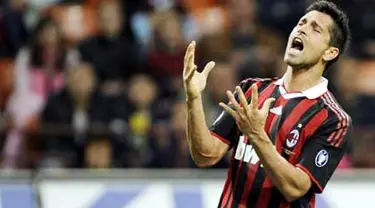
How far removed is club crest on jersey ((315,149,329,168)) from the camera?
5059mm

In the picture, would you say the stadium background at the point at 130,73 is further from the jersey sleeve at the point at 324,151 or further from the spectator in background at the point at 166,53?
the jersey sleeve at the point at 324,151

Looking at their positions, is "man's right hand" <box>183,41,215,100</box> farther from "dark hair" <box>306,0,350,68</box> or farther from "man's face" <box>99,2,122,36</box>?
"man's face" <box>99,2,122,36</box>

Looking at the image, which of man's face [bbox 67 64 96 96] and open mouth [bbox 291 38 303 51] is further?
man's face [bbox 67 64 96 96]

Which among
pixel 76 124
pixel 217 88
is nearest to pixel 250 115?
pixel 217 88

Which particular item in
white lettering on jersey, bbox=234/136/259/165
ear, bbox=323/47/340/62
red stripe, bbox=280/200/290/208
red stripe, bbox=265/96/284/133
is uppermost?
ear, bbox=323/47/340/62

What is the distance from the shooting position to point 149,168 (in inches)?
377

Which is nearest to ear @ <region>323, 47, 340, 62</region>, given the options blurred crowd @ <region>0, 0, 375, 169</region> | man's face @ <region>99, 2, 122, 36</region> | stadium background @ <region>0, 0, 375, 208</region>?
stadium background @ <region>0, 0, 375, 208</region>

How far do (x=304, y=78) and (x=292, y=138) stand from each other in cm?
29

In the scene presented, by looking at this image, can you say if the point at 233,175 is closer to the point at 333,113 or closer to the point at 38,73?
the point at 333,113

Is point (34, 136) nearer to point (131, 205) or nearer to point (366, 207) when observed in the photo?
point (131, 205)

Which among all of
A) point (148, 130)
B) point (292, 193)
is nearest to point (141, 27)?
point (148, 130)

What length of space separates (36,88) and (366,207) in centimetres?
373

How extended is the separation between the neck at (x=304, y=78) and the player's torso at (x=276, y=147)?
45mm

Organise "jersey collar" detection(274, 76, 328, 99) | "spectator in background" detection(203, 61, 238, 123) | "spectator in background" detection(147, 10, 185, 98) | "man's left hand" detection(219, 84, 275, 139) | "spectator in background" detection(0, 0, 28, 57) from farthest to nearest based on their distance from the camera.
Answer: "spectator in background" detection(0, 0, 28, 57) < "spectator in background" detection(147, 10, 185, 98) < "spectator in background" detection(203, 61, 238, 123) < "jersey collar" detection(274, 76, 328, 99) < "man's left hand" detection(219, 84, 275, 139)
